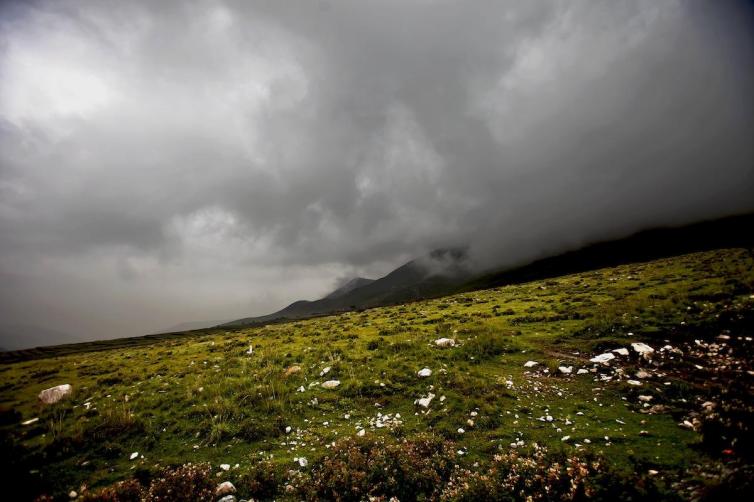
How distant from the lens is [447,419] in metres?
9.45

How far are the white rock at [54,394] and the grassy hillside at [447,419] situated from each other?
489 mm

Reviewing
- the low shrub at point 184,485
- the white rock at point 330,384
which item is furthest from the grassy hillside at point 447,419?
the white rock at point 330,384

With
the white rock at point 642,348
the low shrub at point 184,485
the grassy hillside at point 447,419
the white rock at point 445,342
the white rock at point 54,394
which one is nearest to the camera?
the grassy hillside at point 447,419

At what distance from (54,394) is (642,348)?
28033 millimetres

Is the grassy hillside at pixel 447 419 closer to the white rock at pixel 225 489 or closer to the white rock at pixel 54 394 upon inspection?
the white rock at pixel 225 489

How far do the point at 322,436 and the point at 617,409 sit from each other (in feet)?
29.2

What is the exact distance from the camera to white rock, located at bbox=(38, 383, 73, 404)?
1513 cm

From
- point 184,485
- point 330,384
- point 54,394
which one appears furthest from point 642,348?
point 54,394

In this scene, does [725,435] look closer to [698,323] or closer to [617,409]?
[617,409]

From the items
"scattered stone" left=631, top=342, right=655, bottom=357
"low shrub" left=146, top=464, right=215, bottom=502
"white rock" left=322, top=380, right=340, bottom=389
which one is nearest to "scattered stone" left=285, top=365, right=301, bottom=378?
"white rock" left=322, top=380, right=340, bottom=389

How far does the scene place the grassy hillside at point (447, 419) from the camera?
654cm

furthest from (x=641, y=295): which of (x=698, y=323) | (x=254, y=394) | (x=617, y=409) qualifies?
(x=254, y=394)

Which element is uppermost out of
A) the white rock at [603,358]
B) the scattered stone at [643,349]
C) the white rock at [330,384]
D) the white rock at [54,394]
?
the white rock at [54,394]

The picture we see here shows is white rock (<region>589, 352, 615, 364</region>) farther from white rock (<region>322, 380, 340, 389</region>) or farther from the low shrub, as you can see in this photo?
the low shrub
